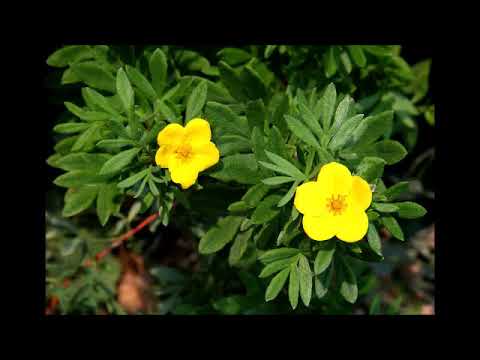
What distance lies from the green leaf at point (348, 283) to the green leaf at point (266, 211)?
419 millimetres

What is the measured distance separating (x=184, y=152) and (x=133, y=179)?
0.86 feet

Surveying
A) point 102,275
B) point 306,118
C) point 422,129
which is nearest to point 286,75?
point 306,118

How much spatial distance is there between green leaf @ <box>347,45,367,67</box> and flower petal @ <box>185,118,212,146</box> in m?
1.12

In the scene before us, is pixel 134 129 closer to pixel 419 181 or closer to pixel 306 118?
pixel 306 118

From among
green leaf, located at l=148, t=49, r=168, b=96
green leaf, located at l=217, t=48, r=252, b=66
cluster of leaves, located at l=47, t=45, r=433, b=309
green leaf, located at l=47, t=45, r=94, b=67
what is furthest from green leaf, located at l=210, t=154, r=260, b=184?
green leaf, located at l=47, t=45, r=94, b=67

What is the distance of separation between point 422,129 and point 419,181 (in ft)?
1.28

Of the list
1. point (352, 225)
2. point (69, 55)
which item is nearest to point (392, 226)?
point (352, 225)

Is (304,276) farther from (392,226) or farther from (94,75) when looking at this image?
(94,75)

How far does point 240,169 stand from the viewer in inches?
109

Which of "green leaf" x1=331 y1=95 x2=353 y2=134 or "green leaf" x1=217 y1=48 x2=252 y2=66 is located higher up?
"green leaf" x1=217 y1=48 x2=252 y2=66

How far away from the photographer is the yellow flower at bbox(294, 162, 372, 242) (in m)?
2.46

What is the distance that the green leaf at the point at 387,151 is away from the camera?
9.16 ft

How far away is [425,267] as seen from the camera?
4.63 meters

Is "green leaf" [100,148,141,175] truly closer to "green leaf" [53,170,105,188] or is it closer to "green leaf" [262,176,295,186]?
"green leaf" [53,170,105,188]
